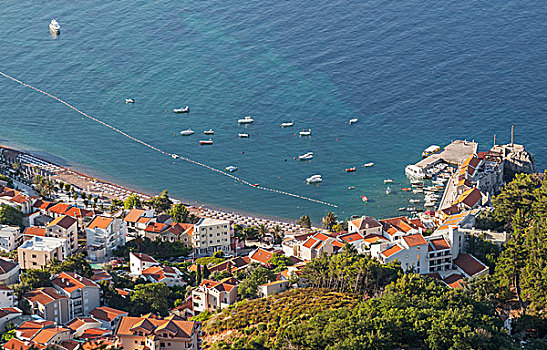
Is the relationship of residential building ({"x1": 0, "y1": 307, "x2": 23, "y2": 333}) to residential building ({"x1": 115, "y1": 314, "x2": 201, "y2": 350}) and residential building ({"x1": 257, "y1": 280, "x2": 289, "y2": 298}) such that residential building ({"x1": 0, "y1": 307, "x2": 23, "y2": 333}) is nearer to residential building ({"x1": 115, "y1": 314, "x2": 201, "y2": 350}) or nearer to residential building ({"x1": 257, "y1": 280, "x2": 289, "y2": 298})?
residential building ({"x1": 115, "y1": 314, "x2": 201, "y2": 350})

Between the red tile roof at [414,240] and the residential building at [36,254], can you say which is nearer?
the red tile roof at [414,240]

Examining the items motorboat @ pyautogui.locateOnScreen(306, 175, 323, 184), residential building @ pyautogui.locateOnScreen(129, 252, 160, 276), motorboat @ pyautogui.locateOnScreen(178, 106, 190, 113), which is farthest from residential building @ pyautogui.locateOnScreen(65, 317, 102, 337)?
motorboat @ pyautogui.locateOnScreen(178, 106, 190, 113)

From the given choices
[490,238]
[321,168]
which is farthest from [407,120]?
[490,238]

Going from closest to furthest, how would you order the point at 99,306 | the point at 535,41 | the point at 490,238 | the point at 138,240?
the point at 99,306 < the point at 490,238 < the point at 138,240 < the point at 535,41

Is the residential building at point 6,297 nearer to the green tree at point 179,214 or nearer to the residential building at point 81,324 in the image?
the residential building at point 81,324

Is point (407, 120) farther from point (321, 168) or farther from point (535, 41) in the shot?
point (535, 41)

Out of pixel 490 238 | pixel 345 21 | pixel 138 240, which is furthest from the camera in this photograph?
pixel 345 21

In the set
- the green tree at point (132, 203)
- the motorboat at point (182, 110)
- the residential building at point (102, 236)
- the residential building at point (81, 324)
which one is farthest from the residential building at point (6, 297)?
the motorboat at point (182, 110)
